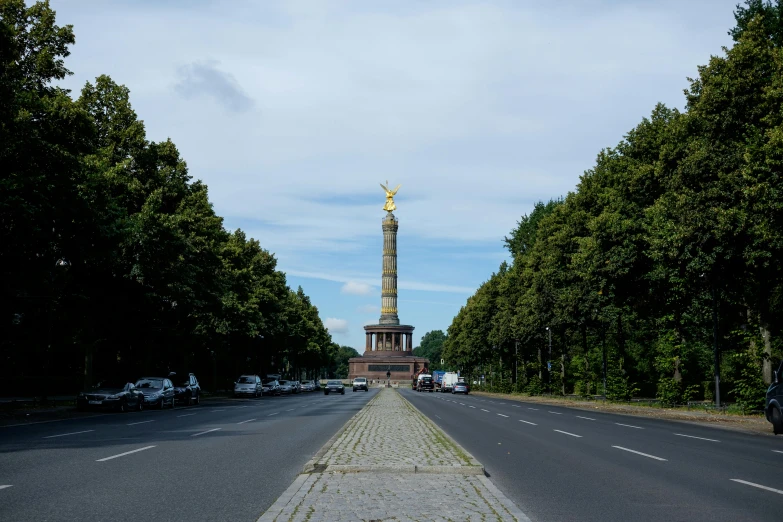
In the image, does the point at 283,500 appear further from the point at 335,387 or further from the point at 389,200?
the point at 389,200

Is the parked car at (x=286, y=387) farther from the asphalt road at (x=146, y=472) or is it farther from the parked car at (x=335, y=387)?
the asphalt road at (x=146, y=472)

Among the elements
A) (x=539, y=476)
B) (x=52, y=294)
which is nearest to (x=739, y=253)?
(x=539, y=476)

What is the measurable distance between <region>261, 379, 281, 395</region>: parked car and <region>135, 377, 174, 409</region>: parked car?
29.1 meters

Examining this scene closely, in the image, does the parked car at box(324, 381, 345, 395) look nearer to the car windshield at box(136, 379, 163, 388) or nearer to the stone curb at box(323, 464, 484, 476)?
the car windshield at box(136, 379, 163, 388)

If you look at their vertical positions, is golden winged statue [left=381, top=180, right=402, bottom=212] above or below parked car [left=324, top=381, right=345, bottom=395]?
above

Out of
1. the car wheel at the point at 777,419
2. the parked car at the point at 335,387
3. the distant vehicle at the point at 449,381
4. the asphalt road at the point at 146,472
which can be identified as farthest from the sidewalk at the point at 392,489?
the distant vehicle at the point at 449,381

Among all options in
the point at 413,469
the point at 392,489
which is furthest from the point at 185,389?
the point at 392,489

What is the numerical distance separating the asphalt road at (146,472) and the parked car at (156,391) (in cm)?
1378

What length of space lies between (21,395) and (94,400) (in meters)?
16.1

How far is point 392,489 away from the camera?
8.87m

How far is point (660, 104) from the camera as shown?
1587 inches

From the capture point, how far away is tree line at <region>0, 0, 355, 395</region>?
23266 millimetres

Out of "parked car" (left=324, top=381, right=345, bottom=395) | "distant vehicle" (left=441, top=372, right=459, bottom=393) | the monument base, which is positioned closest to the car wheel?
"parked car" (left=324, top=381, right=345, bottom=395)

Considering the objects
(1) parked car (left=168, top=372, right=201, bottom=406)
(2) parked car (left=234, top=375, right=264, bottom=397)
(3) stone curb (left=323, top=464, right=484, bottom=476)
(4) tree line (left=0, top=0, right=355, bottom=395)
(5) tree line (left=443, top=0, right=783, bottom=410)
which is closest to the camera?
(3) stone curb (left=323, top=464, right=484, bottom=476)
